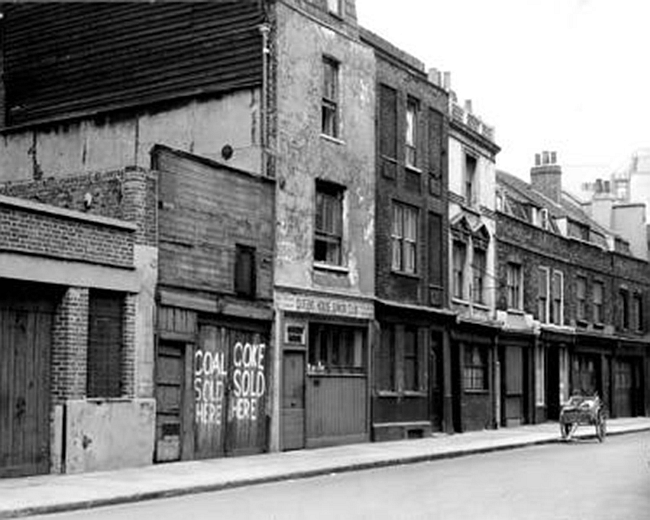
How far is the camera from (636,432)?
3581cm

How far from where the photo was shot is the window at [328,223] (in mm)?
25484

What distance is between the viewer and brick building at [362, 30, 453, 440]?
27.9 m

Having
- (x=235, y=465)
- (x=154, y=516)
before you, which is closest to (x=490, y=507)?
(x=154, y=516)

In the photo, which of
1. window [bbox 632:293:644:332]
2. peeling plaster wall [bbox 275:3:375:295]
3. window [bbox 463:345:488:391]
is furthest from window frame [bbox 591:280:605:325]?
peeling plaster wall [bbox 275:3:375:295]

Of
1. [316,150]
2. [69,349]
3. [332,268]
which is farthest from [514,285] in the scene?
[69,349]

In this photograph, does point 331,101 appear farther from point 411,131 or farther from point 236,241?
point 236,241

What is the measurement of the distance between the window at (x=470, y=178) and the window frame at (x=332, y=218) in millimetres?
8641

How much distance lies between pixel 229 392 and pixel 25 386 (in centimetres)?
520

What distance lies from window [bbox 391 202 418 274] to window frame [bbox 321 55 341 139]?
3.54 m

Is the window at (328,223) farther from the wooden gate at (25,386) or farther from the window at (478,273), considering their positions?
the window at (478,273)

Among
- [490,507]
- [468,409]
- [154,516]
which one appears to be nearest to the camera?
[154,516]

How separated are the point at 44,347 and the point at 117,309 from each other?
1.75 meters

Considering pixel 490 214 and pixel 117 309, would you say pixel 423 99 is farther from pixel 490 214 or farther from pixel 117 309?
pixel 117 309

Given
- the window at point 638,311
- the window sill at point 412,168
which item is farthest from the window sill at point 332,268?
the window at point 638,311
